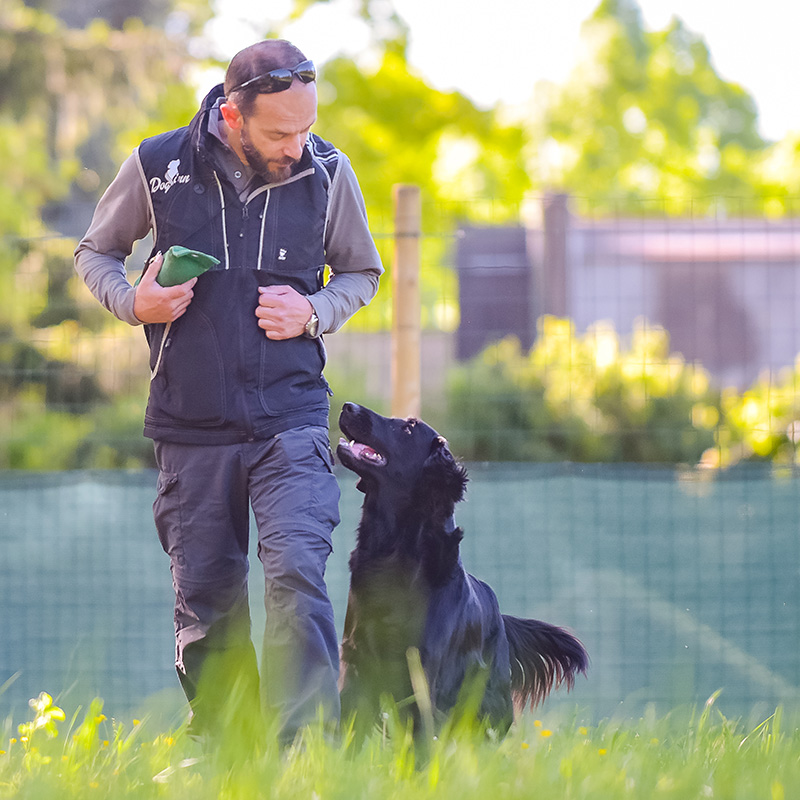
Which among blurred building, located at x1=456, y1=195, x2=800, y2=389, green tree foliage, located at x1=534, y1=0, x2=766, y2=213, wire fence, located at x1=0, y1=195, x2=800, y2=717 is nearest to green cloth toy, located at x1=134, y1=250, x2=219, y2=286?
wire fence, located at x1=0, y1=195, x2=800, y2=717

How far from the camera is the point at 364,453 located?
3100 millimetres

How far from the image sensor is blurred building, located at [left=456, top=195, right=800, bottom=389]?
21.7 feet

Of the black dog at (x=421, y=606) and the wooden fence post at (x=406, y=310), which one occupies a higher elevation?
the wooden fence post at (x=406, y=310)

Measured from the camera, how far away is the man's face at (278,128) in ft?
8.12

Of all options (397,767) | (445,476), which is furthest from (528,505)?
(397,767)

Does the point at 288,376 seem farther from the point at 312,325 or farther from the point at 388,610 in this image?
the point at 388,610

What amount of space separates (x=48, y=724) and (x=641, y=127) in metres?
26.2

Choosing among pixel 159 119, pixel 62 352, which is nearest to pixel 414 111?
pixel 159 119

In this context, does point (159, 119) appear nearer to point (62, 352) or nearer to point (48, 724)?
point (62, 352)

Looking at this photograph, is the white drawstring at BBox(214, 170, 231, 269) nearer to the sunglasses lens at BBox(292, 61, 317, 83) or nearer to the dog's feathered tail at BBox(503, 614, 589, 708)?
the sunglasses lens at BBox(292, 61, 317, 83)

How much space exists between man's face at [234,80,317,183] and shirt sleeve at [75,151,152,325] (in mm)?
326

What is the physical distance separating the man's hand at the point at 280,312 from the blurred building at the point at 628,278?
2490mm

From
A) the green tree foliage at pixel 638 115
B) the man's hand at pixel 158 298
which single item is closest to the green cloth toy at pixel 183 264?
the man's hand at pixel 158 298

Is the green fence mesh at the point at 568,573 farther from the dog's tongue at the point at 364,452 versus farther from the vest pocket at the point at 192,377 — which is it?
the vest pocket at the point at 192,377
